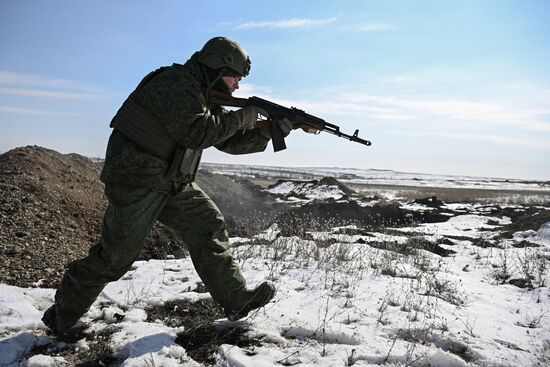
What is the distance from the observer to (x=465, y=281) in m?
5.09

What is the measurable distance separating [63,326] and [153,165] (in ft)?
4.04

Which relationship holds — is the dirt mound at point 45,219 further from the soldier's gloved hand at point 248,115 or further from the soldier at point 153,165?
the soldier's gloved hand at point 248,115

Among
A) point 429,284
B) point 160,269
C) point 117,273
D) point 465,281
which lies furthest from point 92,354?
point 465,281

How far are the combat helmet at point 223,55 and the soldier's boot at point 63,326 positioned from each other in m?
1.99

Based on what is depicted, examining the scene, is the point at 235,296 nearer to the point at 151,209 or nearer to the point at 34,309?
the point at 151,209

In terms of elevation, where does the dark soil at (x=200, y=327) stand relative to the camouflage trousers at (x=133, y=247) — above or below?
below

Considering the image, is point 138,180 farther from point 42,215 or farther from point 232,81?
point 42,215

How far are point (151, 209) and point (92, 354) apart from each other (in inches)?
38.0

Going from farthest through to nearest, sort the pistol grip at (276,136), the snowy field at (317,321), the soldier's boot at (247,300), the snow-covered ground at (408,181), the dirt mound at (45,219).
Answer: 1. the snow-covered ground at (408,181)
2. the dirt mound at (45,219)
3. the pistol grip at (276,136)
4. the soldier's boot at (247,300)
5. the snowy field at (317,321)

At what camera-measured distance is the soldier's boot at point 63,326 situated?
8.50 ft

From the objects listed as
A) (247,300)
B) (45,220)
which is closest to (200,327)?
(247,300)

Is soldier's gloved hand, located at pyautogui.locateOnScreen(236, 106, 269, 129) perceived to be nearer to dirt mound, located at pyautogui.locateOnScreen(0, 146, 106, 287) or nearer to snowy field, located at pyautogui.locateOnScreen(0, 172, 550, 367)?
snowy field, located at pyautogui.locateOnScreen(0, 172, 550, 367)

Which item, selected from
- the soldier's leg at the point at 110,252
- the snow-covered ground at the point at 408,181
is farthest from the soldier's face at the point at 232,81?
the snow-covered ground at the point at 408,181

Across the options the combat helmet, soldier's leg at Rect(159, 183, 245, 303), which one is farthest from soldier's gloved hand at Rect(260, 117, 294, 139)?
soldier's leg at Rect(159, 183, 245, 303)
